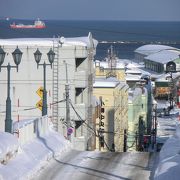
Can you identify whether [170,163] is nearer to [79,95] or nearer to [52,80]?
[52,80]

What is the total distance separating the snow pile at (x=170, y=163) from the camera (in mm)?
16978

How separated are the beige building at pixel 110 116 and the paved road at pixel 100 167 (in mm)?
21315

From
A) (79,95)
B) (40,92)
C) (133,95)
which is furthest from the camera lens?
(133,95)

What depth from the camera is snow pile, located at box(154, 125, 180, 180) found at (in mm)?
16978

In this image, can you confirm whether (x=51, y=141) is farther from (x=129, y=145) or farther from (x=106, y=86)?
(x=129, y=145)

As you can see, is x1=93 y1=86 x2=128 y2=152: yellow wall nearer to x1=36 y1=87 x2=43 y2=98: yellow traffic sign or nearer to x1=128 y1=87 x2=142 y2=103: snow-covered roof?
x1=128 y1=87 x2=142 y2=103: snow-covered roof

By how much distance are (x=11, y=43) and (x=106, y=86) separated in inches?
551

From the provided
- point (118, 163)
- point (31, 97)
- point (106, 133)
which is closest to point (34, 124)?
point (118, 163)

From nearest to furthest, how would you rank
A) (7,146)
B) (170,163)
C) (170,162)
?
(170,163)
(170,162)
(7,146)

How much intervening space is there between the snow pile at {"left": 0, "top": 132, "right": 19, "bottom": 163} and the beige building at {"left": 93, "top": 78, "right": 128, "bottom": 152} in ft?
81.8

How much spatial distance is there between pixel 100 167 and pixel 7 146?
9.55 feet

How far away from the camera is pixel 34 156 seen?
2111 cm

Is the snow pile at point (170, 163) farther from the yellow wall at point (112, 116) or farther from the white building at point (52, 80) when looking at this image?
the yellow wall at point (112, 116)

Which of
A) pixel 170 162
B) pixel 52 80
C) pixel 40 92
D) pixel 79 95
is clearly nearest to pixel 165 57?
pixel 79 95
